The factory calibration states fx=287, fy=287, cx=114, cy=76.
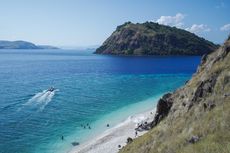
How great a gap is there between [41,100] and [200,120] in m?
75.0

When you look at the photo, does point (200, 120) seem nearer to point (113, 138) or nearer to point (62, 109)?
point (113, 138)

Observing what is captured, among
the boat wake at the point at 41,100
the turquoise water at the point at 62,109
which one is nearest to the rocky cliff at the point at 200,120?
the turquoise water at the point at 62,109

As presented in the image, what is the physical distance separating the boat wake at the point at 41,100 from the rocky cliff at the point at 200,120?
5221 cm

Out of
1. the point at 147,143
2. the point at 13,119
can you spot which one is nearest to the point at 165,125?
the point at 147,143

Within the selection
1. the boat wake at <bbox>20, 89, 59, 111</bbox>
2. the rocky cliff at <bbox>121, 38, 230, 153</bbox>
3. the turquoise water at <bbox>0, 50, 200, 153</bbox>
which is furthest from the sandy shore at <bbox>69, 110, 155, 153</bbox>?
the boat wake at <bbox>20, 89, 59, 111</bbox>

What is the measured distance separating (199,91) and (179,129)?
7380mm

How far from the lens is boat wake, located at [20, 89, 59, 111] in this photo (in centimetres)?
8626

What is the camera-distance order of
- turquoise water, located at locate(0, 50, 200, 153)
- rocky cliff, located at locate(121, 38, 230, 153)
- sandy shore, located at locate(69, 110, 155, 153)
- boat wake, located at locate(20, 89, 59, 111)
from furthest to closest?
1. boat wake, located at locate(20, 89, 59, 111)
2. turquoise water, located at locate(0, 50, 200, 153)
3. sandy shore, located at locate(69, 110, 155, 153)
4. rocky cliff, located at locate(121, 38, 230, 153)

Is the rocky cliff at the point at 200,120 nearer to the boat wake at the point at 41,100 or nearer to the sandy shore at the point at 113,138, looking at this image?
the sandy shore at the point at 113,138

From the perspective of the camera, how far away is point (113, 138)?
5872cm

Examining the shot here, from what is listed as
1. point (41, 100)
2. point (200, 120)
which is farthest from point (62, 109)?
point (200, 120)

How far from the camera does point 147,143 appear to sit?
3231 cm

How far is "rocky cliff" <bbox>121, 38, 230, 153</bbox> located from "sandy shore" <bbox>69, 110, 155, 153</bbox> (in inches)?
572

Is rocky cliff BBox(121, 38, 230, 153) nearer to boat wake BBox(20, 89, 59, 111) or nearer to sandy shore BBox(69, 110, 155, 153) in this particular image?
sandy shore BBox(69, 110, 155, 153)
